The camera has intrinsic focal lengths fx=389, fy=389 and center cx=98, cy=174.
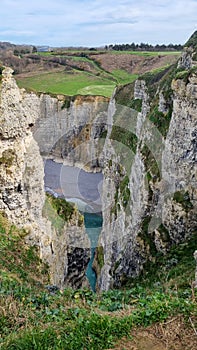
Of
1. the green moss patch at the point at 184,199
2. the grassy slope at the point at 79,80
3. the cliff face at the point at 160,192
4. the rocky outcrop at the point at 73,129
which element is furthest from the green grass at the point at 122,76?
the green moss patch at the point at 184,199

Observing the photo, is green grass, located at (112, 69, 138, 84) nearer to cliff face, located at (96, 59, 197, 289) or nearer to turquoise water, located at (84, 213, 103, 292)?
turquoise water, located at (84, 213, 103, 292)

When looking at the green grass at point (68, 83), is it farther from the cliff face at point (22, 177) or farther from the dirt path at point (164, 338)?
the dirt path at point (164, 338)

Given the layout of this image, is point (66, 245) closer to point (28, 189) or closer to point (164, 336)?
point (28, 189)

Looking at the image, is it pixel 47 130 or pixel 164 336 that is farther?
pixel 47 130

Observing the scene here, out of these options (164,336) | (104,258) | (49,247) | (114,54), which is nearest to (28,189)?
(49,247)

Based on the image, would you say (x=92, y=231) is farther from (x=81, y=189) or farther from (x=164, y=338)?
(x=164, y=338)

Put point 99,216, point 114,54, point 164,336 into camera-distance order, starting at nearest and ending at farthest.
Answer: point 164,336 → point 99,216 → point 114,54
